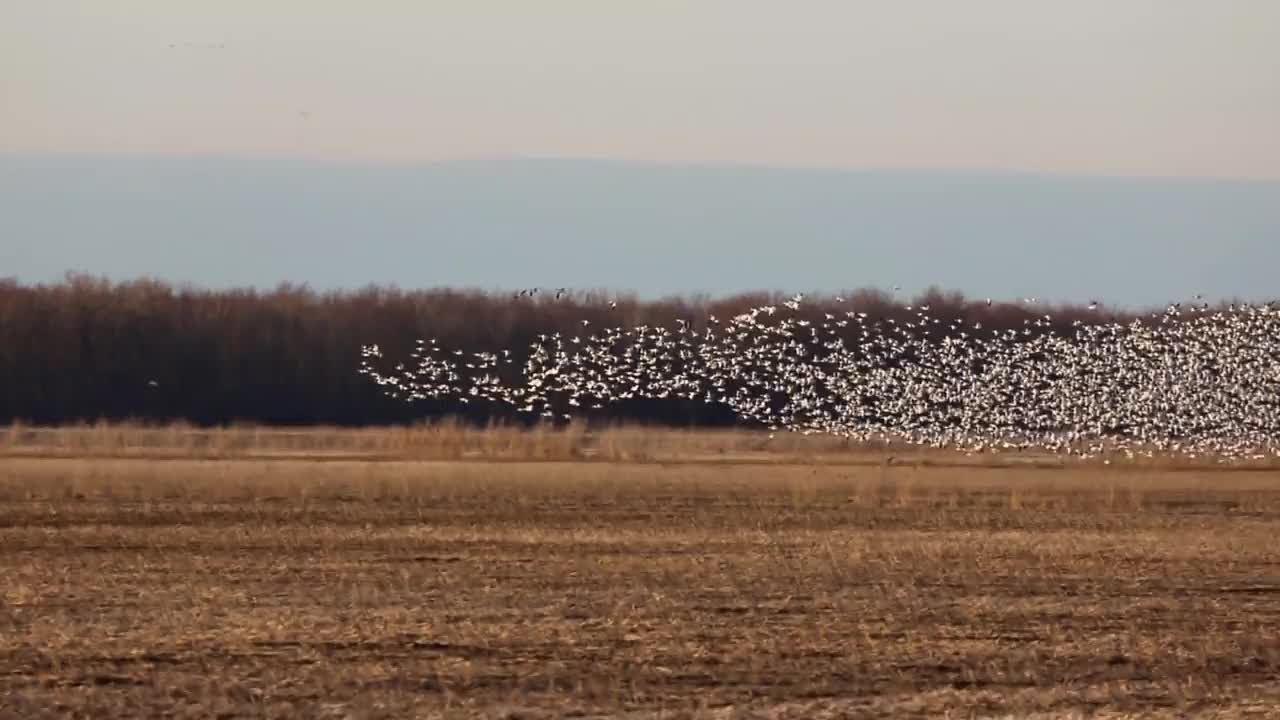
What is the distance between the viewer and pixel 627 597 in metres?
19.9

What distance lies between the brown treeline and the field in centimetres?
3232

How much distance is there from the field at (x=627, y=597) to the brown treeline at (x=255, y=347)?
3232 centimetres

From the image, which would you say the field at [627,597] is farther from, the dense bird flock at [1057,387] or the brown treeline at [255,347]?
the brown treeline at [255,347]

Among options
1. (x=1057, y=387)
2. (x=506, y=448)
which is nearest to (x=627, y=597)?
(x=506, y=448)

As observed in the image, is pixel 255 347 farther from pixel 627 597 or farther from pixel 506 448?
pixel 627 597

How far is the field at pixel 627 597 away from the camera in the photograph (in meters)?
14.5

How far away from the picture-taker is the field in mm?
14462

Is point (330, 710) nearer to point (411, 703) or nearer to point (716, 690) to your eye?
point (411, 703)

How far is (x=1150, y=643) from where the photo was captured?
1734cm

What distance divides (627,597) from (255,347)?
2288 inches

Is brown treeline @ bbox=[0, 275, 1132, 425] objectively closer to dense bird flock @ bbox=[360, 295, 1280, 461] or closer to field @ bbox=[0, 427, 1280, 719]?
dense bird flock @ bbox=[360, 295, 1280, 461]

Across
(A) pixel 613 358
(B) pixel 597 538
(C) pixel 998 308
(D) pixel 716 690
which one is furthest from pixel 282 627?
(C) pixel 998 308

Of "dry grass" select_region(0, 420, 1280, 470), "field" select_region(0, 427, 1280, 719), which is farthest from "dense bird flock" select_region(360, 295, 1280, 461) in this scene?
"field" select_region(0, 427, 1280, 719)

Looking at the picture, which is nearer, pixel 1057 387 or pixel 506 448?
pixel 506 448
